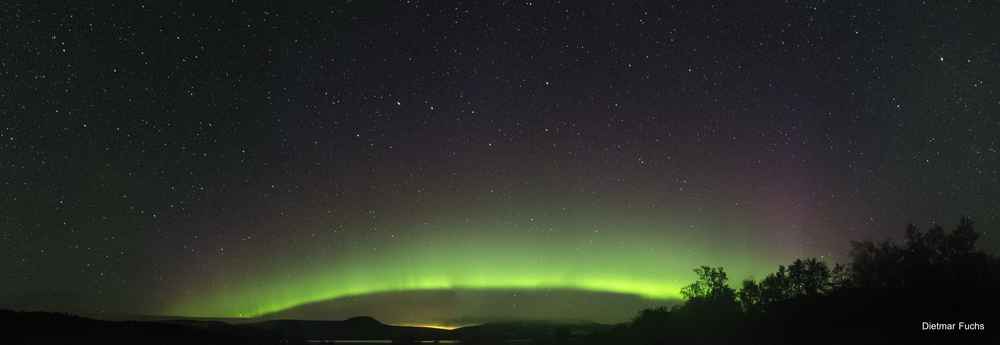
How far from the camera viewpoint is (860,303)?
51531mm

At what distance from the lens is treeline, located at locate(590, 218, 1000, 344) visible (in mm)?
43944

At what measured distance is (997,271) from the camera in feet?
162

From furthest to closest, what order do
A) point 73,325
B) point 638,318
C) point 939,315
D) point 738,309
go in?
point 73,325, point 638,318, point 738,309, point 939,315

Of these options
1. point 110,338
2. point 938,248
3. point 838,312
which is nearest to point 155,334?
point 110,338

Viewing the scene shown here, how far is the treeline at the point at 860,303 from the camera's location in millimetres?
43944

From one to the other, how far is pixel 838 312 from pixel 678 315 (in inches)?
621

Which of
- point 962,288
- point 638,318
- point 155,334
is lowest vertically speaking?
point 155,334

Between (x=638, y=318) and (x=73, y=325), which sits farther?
(x=73, y=325)

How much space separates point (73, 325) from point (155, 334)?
51.4 feet

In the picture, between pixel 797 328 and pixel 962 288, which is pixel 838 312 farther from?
pixel 962 288

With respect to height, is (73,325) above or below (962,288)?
below

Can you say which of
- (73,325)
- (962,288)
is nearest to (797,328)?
(962,288)

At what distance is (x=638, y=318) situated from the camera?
67000mm

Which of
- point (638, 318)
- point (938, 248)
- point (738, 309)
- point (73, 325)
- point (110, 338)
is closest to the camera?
point (938, 248)
